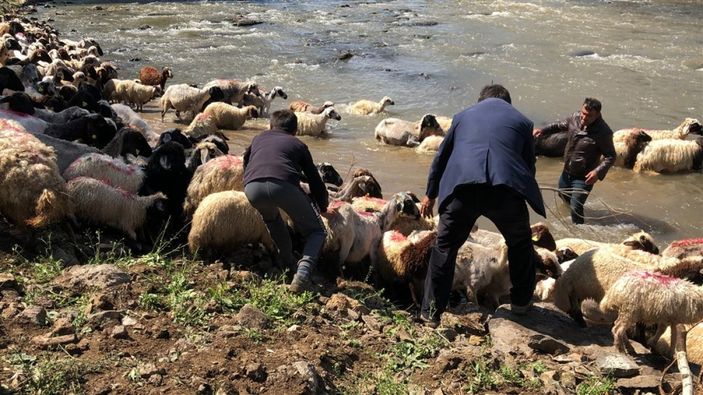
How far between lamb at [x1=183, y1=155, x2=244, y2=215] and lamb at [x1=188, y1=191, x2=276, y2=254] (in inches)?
21.0

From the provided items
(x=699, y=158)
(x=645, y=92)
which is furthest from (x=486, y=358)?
(x=645, y=92)

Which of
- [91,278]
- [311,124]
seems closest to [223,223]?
[91,278]

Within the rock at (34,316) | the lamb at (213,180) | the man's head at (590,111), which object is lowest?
the rock at (34,316)

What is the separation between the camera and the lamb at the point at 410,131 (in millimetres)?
12773

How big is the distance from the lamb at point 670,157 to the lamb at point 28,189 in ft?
31.4

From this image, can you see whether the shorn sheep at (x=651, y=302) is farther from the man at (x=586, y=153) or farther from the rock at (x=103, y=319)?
the rock at (x=103, y=319)

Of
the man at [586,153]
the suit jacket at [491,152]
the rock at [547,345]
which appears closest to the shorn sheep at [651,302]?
the rock at [547,345]

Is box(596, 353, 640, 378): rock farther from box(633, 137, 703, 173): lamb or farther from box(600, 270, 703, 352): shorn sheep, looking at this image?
box(633, 137, 703, 173): lamb

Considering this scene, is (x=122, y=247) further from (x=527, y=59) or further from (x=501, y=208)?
(x=527, y=59)

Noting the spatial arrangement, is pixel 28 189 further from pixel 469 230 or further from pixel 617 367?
pixel 617 367

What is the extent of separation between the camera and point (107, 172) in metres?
6.98

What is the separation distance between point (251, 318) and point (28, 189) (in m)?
2.62

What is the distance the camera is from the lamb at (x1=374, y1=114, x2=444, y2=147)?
41.9 feet

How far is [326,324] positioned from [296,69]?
16.3 metres
